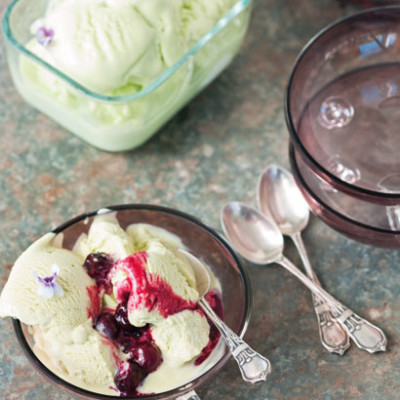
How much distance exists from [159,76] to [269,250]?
0.45 metres

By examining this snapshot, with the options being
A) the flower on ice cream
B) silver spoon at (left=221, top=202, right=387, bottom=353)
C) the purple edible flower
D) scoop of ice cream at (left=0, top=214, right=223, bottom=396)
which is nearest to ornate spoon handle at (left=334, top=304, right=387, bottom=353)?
silver spoon at (left=221, top=202, right=387, bottom=353)

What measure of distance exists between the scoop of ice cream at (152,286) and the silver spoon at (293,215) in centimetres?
26

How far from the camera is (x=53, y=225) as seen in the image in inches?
59.2

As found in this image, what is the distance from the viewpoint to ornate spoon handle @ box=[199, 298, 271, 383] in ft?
3.84

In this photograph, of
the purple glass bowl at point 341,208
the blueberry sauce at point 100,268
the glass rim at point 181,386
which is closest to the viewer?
the glass rim at point 181,386

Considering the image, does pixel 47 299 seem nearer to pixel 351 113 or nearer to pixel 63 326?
pixel 63 326

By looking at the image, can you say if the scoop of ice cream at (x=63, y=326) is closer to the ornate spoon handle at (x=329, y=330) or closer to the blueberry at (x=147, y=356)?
the blueberry at (x=147, y=356)

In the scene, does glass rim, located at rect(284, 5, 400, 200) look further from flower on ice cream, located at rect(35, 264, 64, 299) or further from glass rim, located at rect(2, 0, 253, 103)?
flower on ice cream, located at rect(35, 264, 64, 299)

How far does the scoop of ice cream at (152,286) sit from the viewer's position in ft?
3.87

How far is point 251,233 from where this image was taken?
1.43 metres

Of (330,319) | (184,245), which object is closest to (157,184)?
(184,245)

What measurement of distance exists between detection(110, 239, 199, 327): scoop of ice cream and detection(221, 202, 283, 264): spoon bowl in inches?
7.4

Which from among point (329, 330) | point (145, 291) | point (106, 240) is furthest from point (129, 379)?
point (329, 330)

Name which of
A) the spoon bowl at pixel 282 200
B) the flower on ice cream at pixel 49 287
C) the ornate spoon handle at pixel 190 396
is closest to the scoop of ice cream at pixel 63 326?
the flower on ice cream at pixel 49 287
